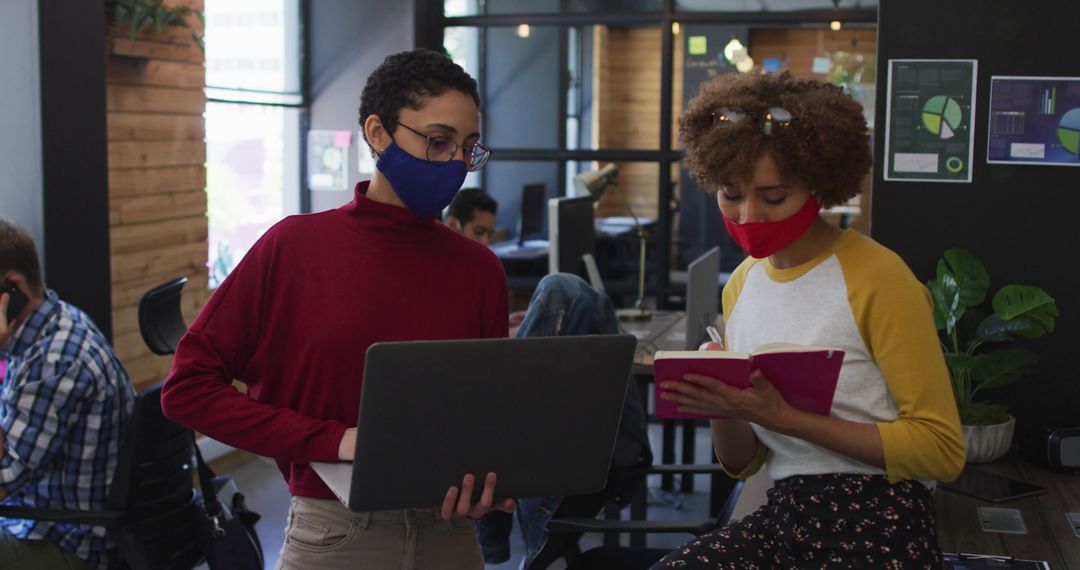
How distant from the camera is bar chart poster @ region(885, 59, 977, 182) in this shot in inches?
122

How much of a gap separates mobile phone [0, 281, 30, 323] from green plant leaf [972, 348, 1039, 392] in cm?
240

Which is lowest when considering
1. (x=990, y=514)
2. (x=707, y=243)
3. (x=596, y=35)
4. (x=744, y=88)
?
(x=990, y=514)

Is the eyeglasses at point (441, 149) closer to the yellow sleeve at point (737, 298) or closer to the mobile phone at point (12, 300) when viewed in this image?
the yellow sleeve at point (737, 298)

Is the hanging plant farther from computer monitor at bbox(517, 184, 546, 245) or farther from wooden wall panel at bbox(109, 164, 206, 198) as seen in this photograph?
computer monitor at bbox(517, 184, 546, 245)

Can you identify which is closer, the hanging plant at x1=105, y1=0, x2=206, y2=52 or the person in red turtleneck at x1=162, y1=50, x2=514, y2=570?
the person in red turtleneck at x1=162, y1=50, x2=514, y2=570

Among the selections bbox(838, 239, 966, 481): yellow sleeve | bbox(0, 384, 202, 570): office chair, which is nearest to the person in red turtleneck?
bbox(838, 239, 966, 481): yellow sleeve

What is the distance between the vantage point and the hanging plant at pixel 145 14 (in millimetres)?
4047

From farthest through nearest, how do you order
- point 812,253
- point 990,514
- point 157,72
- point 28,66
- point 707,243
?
point 707,243 → point 157,72 → point 28,66 → point 990,514 → point 812,253

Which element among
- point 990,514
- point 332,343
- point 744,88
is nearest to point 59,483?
point 332,343

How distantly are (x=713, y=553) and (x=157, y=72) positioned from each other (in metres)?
3.47

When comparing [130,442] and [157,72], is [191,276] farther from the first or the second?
[130,442]

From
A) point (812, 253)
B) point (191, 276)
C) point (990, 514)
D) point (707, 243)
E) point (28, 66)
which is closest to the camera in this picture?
point (812, 253)

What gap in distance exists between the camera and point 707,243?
6035mm

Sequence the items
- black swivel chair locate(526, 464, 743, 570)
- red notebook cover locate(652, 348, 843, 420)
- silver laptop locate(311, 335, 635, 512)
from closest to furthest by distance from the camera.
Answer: silver laptop locate(311, 335, 635, 512)
red notebook cover locate(652, 348, 843, 420)
black swivel chair locate(526, 464, 743, 570)
